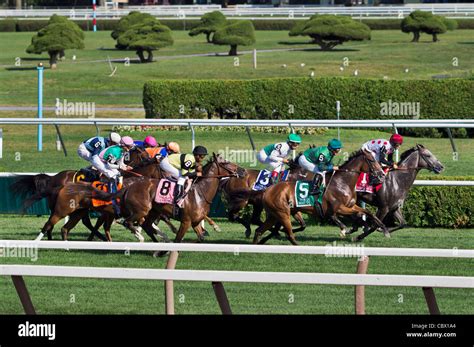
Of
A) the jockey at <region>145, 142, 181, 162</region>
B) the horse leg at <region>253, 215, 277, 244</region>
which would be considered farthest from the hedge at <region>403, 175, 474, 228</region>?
the jockey at <region>145, 142, 181, 162</region>

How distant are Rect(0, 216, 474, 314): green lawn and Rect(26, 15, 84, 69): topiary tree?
93.0 ft

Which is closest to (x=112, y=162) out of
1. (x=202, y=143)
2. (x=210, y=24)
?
(x=202, y=143)

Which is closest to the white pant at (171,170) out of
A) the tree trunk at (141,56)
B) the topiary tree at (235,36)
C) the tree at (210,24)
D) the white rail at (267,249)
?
the white rail at (267,249)

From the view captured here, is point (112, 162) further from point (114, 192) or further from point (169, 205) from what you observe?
point (169, 205)

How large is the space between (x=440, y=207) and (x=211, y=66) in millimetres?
25018

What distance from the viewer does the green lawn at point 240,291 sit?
814 centimetres

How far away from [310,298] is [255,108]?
16.9 m

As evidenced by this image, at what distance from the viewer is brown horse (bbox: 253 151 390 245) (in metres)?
12.2

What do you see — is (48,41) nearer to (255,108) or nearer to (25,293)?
(255,108)

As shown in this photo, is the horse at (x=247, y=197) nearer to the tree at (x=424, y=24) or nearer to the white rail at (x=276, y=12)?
the tree at (x=424, y=24)

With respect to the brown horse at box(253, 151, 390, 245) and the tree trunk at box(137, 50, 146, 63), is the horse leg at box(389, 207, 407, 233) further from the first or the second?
the tree trunk at box(137, 50, 146, 63)

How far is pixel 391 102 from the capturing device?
2473 centimetres

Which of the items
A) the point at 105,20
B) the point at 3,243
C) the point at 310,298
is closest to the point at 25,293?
the point at 3,243

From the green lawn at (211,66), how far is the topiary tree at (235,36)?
864 millimetres
